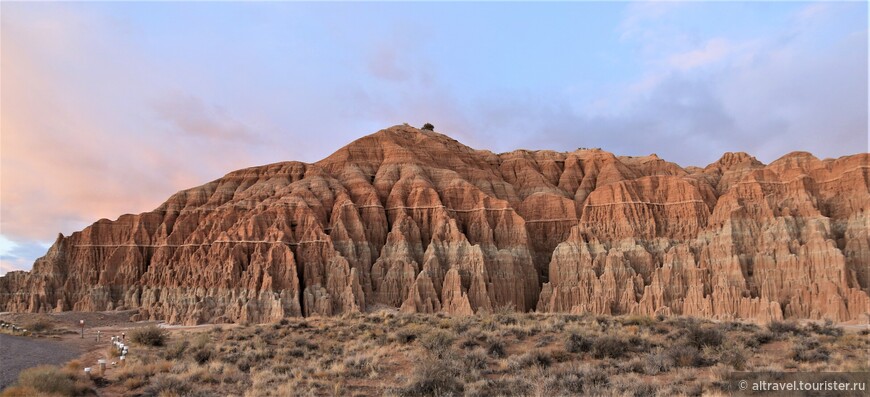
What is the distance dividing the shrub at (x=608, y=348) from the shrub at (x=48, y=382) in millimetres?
16570

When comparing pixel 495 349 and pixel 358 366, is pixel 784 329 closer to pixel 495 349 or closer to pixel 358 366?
pixel 495 349

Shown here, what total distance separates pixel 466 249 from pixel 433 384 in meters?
55.4

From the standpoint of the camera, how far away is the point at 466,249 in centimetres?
7050

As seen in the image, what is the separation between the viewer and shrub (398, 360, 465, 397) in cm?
1502

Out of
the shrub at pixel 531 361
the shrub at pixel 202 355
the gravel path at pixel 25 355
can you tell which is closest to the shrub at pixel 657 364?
the shrub at pixel 531 361

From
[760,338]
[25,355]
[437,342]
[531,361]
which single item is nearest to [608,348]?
[531,361]

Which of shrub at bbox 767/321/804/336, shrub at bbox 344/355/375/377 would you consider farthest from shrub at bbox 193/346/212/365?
shrub at bbox 767/321/804/336

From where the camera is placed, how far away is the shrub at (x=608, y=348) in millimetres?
19391

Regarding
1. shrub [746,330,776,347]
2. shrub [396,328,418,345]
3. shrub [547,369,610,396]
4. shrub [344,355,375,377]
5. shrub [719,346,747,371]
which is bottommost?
shrub [746,330,776,347]

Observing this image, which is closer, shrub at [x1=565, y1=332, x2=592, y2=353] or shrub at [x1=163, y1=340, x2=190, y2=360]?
shrub at [x1=565, y1=332, x2=592, y2=353]

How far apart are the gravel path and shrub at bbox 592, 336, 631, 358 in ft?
61.8

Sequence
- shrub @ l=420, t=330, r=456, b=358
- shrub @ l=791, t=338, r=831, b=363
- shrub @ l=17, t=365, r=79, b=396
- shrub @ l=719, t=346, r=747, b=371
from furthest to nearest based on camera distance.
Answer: shrub @ l=420, t=330, r=456, b=358 → shrub @ l=791, t=338, r=831, b=363 → shrub @ l=719, t=346, r=747, b=371 → shrub @ l=17, t=365, r=79, b=396

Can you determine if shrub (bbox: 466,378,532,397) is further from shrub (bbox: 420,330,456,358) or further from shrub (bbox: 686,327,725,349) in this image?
shrub (bbox: 686,327,725,349)

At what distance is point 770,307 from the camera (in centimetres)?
5666
